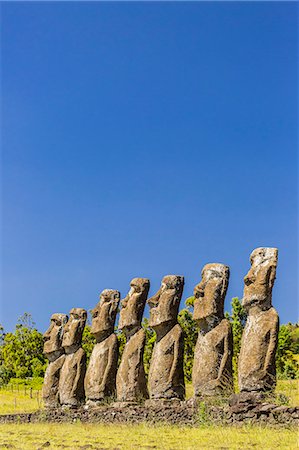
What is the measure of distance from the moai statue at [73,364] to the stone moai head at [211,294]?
6.16m

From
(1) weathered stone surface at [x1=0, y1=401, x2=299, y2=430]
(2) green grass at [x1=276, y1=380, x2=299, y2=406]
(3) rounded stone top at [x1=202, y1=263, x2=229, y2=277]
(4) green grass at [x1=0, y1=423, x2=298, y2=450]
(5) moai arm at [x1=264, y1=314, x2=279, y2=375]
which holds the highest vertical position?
(3) rounded stone top at [x1=202, y1=263, x2=229, y2=277]

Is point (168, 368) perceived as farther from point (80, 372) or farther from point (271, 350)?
point (80, 372)

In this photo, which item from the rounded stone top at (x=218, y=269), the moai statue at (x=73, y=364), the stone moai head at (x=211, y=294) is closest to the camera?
the stone moai head at (x=211, y=294)

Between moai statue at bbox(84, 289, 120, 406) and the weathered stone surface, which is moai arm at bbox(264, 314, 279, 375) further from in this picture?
moai statue at bbox(84, 289, 120, 406)

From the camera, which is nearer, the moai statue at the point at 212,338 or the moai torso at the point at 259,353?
the moai torso at the point at 259,353

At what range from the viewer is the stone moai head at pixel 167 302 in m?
17.7

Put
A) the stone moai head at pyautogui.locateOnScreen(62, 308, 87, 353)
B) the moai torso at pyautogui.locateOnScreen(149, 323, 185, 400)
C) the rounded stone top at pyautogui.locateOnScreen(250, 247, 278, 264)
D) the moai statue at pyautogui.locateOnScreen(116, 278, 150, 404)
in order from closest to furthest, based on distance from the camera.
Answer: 1. the rounded stone top at pyautogui.locateOnScreen(250, 247, 278, 264)
2. the moai torso at pyautogui.locateOnScreen(149, 323, 185, 400)
3. the moai statue at pyautogui.locateOnScreen(116, 278, 150, 404)
4. the stone moai head at pyautogui.locateOnScreen(62, 308, 87, 353)

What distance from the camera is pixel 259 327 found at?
14820 mm

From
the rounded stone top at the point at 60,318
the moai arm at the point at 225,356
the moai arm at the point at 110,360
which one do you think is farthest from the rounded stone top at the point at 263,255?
the rounded stone top at the point at 60,318

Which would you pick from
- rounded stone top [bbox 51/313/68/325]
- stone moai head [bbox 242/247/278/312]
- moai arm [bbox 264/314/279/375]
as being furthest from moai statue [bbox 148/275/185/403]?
rounded stone top [bbox 51/313/68/325]

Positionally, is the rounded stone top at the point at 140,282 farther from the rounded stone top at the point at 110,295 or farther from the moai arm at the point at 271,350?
the moai arm at the point at 271,350

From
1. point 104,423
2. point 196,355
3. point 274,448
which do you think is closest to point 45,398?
point 104,423

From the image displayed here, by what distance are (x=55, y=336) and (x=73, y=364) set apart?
171cm

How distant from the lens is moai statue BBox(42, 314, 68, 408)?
21750 mm
